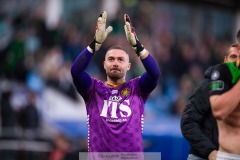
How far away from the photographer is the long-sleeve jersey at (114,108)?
315 inches

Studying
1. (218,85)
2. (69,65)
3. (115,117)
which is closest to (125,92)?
(115,117)

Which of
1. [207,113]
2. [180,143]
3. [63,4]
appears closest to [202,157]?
[207,113]

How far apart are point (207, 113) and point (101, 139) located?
3.65 feet

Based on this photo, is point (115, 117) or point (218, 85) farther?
point (115, 117)

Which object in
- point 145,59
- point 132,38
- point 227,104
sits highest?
point 132,38

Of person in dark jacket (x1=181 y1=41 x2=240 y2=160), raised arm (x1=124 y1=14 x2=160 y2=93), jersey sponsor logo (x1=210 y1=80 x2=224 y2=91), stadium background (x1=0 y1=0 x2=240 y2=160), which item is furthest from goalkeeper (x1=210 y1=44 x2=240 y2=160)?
stadium background (x1=0 y1=0 x2=240 y2=160)

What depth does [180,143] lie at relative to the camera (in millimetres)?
12797

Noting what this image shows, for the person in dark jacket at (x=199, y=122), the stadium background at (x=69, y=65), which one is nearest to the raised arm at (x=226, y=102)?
the person in dark jacket at (x=199, y=122)

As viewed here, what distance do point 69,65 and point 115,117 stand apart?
933cm

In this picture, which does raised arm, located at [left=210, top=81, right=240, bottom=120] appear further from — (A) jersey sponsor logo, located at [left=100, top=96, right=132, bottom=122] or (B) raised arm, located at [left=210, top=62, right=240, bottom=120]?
(A) jersey sponsor logo, located at [left=100, top=96, right=132, bottom=122]

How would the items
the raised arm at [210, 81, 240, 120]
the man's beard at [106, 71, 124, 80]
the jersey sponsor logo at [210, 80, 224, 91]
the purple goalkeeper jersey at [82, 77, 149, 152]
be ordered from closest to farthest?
the raised arm at [210, 81, 240, 120]
the jersey sponsor logo at [210, 80, 224, 91]
the purple goalkeeper jersey at [82, 77, 149, 152]
the man's beard at [106, 71, 124, 80]

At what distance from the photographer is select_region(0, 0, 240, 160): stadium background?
14.6 meters

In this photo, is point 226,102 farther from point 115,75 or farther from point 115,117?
point 115,75

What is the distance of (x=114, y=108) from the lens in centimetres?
814
